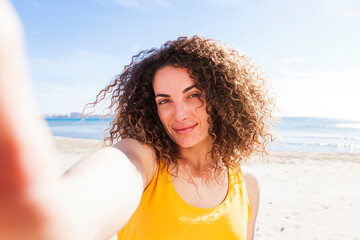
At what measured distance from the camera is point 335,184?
336 inches

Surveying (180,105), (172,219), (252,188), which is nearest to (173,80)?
(180,105)

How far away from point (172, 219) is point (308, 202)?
6491 mm

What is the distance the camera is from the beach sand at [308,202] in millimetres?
5172

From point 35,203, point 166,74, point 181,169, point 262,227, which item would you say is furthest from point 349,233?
point 35,203

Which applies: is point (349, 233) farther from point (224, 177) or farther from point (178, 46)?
point (178, 46)

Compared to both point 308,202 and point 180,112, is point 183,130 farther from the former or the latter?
point 308,202

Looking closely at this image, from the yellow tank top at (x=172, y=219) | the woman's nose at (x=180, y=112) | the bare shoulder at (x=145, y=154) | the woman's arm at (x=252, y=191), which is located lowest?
the woman's arm at (x=252, y=191)

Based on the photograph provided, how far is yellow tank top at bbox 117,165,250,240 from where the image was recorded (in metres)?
1.61

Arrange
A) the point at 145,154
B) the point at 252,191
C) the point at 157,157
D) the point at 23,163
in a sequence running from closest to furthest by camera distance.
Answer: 1. the point at 23,163
2. the point at 145,154
3. the point at 157,157
4. the point at 252,191

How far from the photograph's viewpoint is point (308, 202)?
6.80m

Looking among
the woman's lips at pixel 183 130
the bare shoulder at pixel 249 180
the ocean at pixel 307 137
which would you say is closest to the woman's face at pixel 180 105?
the woman's lips at pixel 183 130

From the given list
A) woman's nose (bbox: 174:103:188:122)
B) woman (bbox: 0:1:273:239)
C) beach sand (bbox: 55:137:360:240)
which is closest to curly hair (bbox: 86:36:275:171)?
woman (bbox: 0:1:273:239)

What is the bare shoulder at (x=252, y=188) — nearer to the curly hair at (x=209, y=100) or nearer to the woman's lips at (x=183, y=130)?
the curly hair at (x=209, y=100)

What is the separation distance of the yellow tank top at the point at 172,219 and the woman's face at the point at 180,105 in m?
0.40
